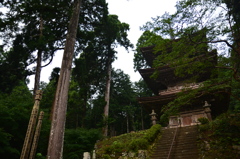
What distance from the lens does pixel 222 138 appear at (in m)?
7.18

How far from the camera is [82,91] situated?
16.1 meters

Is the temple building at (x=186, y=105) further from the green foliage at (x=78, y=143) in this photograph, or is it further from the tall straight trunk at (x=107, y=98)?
the green foliage at (x=78, y=143)

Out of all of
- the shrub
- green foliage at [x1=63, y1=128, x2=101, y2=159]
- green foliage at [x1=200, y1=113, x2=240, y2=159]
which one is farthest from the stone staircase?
green foliage at [x1=63, y1=128, x2=101, y2=159]

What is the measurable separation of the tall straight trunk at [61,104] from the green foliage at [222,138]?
537cm

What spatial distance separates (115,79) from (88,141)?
20.0 metres

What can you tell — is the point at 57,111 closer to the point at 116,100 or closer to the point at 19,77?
the point at 19,77

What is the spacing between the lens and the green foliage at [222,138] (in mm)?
6465

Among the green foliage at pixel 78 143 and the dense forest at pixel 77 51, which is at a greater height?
the dense forest at pixel 77 51

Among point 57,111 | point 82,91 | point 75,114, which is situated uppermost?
point 82,91

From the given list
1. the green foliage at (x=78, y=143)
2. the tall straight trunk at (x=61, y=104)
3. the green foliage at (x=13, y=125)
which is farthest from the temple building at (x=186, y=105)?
the green foliage at (x=13, y=125)

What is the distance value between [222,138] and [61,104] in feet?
21.6

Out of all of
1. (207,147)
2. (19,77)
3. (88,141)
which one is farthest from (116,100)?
(207,147)

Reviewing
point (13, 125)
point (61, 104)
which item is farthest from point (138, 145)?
point (13, 125)

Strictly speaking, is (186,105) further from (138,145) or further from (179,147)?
(138,145)
